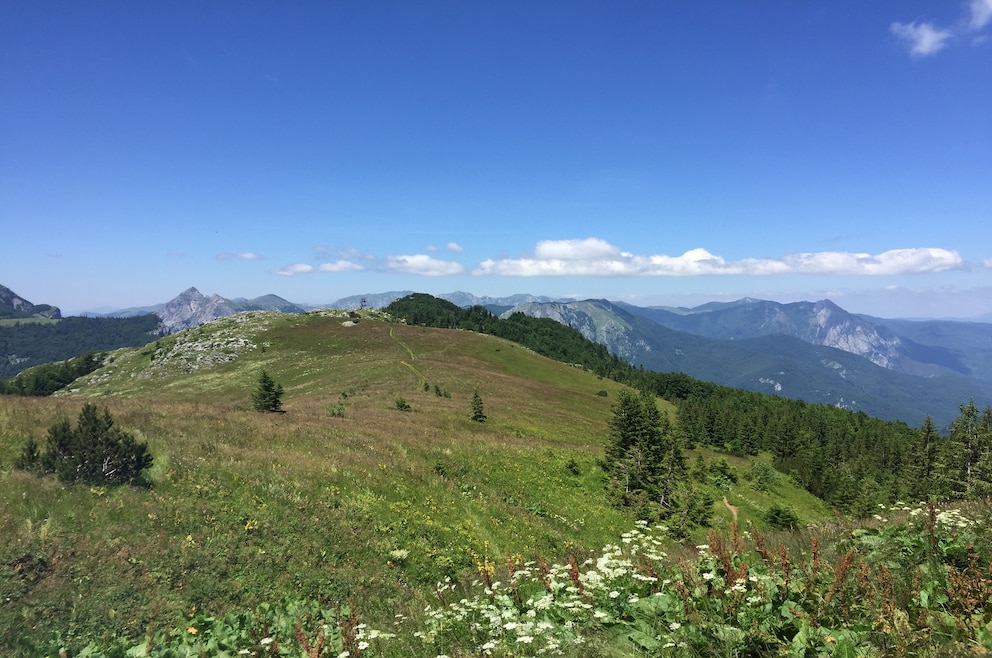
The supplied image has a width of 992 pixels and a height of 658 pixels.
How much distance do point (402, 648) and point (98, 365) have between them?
134 meters

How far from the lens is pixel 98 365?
10562cm

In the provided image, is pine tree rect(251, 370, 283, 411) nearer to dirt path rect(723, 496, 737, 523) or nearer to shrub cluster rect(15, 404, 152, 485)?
shrub cluster rect(15, 404, 152, 485)

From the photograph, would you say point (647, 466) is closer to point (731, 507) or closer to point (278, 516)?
point (731, 507)

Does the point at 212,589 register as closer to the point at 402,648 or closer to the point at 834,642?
the point at 402,648

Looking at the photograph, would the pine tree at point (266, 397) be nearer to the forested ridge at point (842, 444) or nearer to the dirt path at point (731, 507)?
the forested ridge at point (842, 444)

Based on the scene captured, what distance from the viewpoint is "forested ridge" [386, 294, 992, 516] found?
1891 inches

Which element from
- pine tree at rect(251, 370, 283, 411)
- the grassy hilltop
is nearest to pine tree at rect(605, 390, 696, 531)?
the grassy hilltop

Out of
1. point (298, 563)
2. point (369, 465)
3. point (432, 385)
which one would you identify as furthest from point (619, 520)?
point (432, 385)

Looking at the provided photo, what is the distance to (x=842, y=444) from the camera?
335ft

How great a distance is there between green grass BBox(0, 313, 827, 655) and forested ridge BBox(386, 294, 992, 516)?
12.1 meters

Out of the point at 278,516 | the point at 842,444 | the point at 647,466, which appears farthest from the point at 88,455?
the point at 842,444

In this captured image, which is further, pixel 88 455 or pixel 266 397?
pixel 266 397

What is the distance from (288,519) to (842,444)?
12342 cm

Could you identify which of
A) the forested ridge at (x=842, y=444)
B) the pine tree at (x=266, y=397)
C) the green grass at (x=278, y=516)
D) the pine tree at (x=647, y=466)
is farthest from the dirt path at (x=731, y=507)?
the pine tree at (x=266, y=397)
